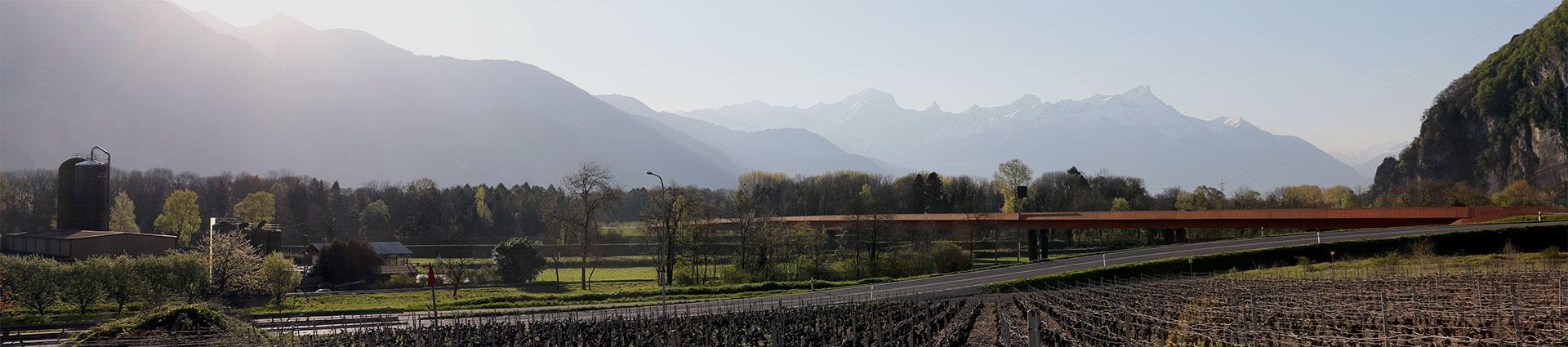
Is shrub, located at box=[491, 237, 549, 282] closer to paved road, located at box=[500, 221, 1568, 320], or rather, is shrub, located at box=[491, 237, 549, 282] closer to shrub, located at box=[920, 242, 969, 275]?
paved road, located at box=[500, 221, 1568, 320]

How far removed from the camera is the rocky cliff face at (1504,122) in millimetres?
141750

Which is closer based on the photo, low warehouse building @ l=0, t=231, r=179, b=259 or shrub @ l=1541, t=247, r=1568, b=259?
shrub @ l=1541, t=247, r=1568, b=259

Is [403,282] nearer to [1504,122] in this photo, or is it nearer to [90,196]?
[90,196]

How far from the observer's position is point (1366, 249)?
203 ft

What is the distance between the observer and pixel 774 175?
187875 millimetres

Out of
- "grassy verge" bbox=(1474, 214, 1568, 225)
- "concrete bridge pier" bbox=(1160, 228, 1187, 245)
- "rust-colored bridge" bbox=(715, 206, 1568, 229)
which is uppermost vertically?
"rust-colored bridge" bbox=(715, 206, 1568, 229)

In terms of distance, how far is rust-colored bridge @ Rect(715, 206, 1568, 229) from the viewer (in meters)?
71.6

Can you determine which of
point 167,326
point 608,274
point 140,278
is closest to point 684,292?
point 608,274

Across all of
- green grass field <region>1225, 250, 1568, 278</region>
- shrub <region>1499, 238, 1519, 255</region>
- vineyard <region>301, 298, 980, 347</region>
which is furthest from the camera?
shrub <region>1499, 238, 1519, 255</region>

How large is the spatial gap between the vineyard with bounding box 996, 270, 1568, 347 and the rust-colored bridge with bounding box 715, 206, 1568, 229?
2881 cm

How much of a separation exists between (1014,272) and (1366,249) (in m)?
25.1

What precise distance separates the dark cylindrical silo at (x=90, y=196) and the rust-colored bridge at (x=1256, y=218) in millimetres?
56716

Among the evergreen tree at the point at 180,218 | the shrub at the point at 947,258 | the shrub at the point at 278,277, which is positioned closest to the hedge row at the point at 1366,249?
the shrub at the point at 947,258

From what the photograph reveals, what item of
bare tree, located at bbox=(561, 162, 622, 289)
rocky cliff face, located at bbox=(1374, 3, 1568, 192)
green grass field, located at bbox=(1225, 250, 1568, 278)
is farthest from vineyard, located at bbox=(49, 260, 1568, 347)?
rocky cliff face, located at bbox=(1374, 3, 1568, 192)
